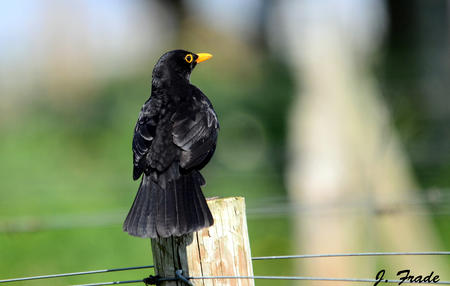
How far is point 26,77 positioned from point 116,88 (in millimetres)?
4049

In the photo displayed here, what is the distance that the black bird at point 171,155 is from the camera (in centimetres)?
351

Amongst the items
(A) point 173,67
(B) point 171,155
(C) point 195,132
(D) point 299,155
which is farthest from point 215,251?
(D) point 299,155

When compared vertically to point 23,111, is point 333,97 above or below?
below

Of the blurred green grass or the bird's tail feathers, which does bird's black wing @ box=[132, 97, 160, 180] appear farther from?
the blurred green grass

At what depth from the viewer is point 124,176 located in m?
11.8

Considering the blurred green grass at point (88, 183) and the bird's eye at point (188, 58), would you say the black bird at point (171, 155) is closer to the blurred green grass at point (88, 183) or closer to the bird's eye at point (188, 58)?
the bird's eye at point (188, 58)

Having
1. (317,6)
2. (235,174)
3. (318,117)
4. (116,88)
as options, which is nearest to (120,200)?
(235,174)

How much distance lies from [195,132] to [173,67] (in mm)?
1027

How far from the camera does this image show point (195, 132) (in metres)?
4.50

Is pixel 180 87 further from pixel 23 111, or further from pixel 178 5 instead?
pixel 178 5

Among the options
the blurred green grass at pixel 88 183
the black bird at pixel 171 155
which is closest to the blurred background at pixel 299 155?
the blurred green grass at pixel 88 183

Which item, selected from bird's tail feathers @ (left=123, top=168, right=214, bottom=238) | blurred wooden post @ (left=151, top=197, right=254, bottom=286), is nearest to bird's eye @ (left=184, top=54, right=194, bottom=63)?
bird's tail feathers @ (left=123, top=168, right=214, bottom=238)

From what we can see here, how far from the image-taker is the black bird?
138 inches

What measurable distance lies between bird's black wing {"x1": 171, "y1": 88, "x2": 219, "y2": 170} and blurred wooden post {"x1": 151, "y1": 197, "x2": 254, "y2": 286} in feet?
2.96
